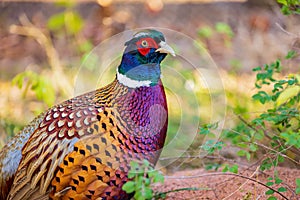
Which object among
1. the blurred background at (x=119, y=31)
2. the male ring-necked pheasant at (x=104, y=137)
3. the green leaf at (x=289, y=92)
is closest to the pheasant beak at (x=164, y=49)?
the male ring-necked pheasant at (x=104, y=137)

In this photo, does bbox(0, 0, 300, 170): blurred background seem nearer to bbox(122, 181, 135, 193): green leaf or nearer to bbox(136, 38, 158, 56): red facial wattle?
bbox(136, 38, 158, 56): red facial wattle

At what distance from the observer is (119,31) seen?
685cm

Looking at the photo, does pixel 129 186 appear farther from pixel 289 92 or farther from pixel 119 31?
pixel 119 31

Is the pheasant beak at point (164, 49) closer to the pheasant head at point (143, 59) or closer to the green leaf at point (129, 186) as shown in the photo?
the pheasant head at point (143, 59)

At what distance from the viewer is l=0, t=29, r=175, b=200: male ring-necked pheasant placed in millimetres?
2873

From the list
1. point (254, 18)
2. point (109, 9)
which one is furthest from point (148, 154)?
point (254, 18)

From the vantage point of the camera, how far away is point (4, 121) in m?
5.39

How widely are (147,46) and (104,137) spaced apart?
534 millimetres

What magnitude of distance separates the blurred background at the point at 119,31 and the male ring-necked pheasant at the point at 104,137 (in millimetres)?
2034

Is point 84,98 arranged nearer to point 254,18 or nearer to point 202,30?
point 202,30

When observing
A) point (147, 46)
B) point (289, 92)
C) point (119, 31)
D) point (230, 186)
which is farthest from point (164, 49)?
A: point (119, 31)

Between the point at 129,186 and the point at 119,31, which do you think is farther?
the point at 119,31

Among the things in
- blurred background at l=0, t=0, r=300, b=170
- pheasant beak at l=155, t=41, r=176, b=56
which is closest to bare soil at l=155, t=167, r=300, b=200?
pheasant beak at l=155, t=41, r=176, b=56

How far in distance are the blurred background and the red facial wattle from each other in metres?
2.15
